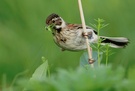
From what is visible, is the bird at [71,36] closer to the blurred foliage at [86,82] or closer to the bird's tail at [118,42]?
the bird's tail at [118,42]

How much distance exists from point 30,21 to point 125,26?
1136 mm

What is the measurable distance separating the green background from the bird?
2.34 feet

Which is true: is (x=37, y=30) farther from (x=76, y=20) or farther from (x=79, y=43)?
(x=79, y=43)

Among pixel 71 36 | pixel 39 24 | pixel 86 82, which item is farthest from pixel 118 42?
pixel 86 82

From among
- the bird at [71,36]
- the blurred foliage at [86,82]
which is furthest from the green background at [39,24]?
the blurred foliage at [86,82]

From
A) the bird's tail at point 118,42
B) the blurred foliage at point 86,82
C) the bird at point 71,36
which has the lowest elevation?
the bird's tail at point 118,42

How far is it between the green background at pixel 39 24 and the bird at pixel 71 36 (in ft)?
2.34

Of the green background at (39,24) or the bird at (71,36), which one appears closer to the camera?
the bird at (71,36)

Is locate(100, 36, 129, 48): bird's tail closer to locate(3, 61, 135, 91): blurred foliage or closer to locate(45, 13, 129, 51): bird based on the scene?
locate(45, 13, 129, 51): bird

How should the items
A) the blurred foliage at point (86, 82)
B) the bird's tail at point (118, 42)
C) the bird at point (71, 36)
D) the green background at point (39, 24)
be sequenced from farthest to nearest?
the green background at point (39, 24)
the bird's tail at point (118, 42)
the bird at point (71, 36)
the blurred foliage at point (86, 82)

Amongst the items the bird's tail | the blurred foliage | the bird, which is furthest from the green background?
the blurred foliage

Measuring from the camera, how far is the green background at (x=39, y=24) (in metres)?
6.20

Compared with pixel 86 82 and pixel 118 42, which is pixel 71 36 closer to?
pixel 118 42

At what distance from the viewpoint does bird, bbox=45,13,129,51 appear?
4.99m
